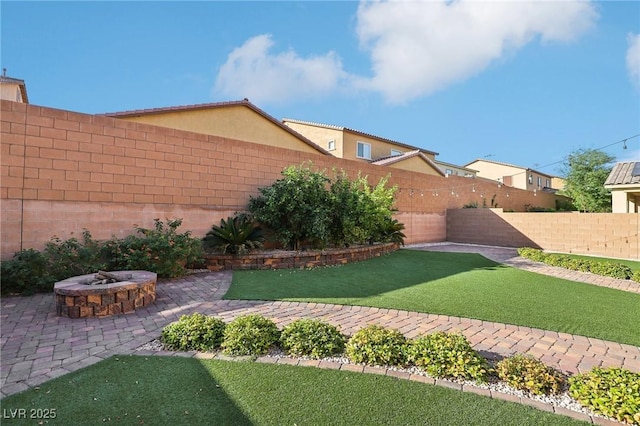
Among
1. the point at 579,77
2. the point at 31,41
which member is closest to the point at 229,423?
the point at 31,41

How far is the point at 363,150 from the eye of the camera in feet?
76.9

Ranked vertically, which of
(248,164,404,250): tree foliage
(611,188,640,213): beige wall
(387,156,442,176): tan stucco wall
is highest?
(387,156,442,176): tan stucco wall

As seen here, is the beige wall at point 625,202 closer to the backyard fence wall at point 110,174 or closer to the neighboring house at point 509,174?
the neighboring house at point 509,174

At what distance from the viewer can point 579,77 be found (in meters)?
12.8

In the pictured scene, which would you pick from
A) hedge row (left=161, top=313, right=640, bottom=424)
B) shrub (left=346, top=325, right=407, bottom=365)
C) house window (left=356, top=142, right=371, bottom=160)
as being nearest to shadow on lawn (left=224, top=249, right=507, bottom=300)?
hedge row (left=161, top=313, right=640, bottom=424)

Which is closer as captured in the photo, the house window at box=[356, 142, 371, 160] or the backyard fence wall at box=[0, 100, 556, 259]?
the backyard fence wall at box=[0, 100, 556, 259]

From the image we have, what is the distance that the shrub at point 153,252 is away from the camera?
21.7 feet

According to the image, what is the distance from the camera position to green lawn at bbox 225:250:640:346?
15.8 feet

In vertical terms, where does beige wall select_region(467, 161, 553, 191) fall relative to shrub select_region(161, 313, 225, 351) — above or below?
above

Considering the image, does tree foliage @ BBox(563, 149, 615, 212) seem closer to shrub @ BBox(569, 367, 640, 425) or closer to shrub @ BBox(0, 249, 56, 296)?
shrub @ BBox(569, 367, 640, 425)

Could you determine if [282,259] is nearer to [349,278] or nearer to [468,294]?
[349,278]

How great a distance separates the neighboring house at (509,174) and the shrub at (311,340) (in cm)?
3479

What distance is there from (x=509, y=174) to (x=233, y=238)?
35.9 m

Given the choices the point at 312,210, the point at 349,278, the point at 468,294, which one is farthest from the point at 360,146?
the point at 468,294
